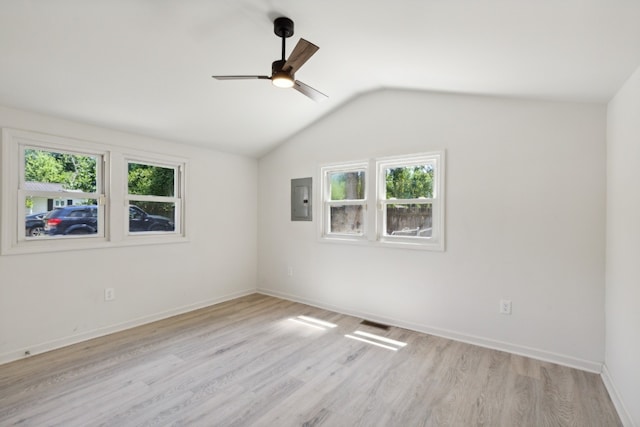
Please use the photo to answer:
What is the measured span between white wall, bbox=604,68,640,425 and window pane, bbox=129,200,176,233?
4331 millimetres

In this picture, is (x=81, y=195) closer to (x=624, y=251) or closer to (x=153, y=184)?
(x=153, y=184)

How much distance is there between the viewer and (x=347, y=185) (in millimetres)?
4039

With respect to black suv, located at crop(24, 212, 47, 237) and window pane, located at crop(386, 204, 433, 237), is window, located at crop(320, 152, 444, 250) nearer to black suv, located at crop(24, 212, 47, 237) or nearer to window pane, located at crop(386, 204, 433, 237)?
window pane, located at crop(386, 204, 433, 237)

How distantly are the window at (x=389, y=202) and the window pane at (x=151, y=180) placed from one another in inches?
77.5

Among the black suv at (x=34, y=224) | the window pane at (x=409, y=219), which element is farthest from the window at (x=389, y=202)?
the black suv at (x=34, y=224)

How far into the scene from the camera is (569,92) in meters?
2.38

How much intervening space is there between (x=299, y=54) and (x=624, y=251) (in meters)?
2.49

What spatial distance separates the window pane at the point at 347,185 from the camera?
3.92m

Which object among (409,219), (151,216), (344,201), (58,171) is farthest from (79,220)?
(409,219)

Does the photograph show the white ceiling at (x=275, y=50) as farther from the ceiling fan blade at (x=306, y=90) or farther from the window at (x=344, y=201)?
the window at (x=344, y=201)

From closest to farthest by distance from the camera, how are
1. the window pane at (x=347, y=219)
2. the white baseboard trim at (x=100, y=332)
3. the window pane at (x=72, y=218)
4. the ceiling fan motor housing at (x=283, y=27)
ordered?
A: the ceiling fan motor housing at (x=283, y=27) < the white baseboard trim at (x=100, y=332) < the window pane at (x=72, y=218) < the window pane at (x=347, y=219)

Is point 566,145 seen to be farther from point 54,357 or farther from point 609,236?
point 54,357

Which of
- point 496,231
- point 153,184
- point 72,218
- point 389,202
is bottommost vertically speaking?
point 496,231

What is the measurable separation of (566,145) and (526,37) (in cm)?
130
